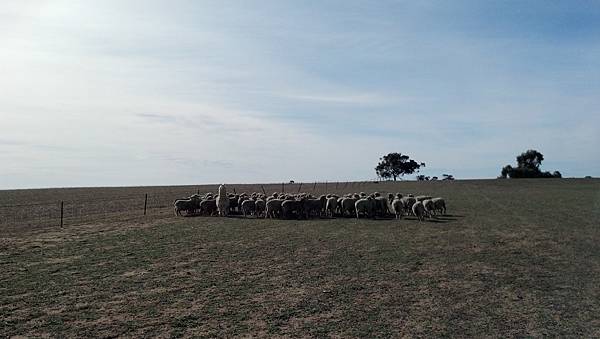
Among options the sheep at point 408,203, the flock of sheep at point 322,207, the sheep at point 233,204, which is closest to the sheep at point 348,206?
the flock of sheep at point 322,207

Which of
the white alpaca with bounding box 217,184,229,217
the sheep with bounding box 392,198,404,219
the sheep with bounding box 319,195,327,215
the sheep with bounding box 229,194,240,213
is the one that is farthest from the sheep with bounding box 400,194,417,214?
the sheep with bounding box 229,194,240,213

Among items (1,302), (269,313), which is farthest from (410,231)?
(1,302)

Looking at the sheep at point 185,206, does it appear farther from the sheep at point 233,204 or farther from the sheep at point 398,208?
the sheep at point 398,208

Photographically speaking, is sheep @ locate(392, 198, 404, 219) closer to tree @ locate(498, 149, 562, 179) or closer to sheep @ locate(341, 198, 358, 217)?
sheep @ locate(341, 198, 358, 217)

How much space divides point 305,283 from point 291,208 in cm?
1706

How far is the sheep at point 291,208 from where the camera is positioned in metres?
28.2

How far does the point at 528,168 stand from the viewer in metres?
114

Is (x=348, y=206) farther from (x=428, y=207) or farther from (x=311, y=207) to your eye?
(x=428, y=207)

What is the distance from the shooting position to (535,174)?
111m

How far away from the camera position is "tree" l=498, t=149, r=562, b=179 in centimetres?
11019

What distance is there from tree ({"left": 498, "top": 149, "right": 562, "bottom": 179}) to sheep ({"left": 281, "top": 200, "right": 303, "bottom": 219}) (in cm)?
9294

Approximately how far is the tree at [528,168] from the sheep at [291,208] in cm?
9294

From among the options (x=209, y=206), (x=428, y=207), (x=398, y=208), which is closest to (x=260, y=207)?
(x=209, y=206)

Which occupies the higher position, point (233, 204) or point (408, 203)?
point (408, 203)
